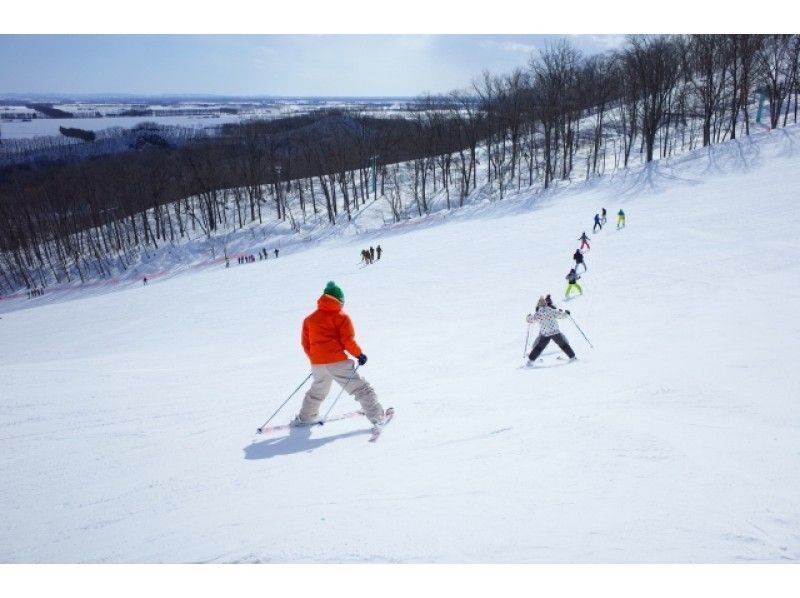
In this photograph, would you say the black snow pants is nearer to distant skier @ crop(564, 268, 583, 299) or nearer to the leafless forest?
distant skier @ crop(564, 268, 583, 299)

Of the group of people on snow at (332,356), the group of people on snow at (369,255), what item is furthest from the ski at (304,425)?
the group of people on snow at (369,255)

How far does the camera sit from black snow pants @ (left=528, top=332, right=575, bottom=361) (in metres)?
7.35

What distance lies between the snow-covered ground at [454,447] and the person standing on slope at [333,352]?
0.38 m

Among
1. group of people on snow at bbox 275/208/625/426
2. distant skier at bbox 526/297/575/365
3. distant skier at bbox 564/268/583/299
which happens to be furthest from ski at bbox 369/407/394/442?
distant skier at bbox 564/268/583/299

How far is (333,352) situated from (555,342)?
4004 mm

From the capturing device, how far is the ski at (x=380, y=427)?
4.82m

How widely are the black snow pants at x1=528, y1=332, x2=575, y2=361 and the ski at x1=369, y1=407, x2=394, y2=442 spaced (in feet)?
10.1

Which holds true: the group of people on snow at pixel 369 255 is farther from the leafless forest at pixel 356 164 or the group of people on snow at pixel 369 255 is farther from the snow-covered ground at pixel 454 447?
the leafless forest at pixel 356 164

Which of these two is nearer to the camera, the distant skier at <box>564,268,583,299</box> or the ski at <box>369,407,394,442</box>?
the ski at <box>369,407,394,442</box>

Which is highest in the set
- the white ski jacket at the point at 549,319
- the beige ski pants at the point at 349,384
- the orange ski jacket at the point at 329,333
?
the orange ski jacket at the point at 329,333

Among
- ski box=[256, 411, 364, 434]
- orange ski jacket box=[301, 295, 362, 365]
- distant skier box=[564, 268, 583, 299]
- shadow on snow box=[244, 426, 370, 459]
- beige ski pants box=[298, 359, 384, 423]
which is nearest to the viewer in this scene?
shadow on snow box=[244, 426, 370, 459]

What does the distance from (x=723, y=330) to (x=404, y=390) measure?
5886 mm

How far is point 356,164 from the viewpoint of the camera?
55562 mm

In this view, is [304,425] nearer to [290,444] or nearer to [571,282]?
[290,444]
